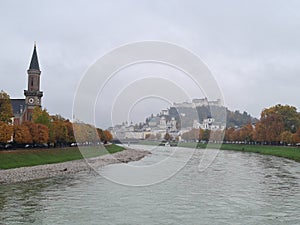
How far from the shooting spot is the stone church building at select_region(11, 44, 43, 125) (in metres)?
71.2

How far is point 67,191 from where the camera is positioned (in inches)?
1011

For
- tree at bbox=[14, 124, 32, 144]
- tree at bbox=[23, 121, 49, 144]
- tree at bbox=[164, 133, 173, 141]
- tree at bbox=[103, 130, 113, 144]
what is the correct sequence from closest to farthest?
1. tree at bbox=[14, 124, 32, 144]
2. tree at bbox=[23, 121, 49, 144]
3. tree at bbox=[103, 130, 113, 144]
4. tree at bbox=[164, 133, 173, 141]

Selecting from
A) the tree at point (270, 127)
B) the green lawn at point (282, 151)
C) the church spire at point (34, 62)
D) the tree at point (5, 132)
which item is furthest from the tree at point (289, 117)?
the tree at point (5, 132)

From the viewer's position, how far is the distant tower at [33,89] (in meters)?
72.2

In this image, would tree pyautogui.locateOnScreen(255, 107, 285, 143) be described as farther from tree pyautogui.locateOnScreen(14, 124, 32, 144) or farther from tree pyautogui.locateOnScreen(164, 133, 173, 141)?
tree pyautogui.locateOnScreen(14, 124, 32, 144)

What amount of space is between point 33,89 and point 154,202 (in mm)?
56932

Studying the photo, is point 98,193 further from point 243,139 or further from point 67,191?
point 243,139

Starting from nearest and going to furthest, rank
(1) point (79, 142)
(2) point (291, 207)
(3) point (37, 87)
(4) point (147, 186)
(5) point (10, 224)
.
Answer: (5) point (10, 224) < (2) point (291, 207) < (4) point (147, 186) < (1) point (79, 142) < (3) point (37, 87)

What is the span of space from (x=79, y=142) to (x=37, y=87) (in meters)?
18.2

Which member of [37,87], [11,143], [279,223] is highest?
[37,87]

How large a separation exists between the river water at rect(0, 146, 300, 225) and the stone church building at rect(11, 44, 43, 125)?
1665 inches

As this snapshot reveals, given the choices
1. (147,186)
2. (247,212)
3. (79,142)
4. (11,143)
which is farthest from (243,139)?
(247,212)

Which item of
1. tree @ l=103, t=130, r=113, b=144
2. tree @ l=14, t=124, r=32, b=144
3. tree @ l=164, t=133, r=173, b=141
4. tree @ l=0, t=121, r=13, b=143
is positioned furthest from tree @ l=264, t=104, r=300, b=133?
tree @ l=0, t=121, r=13, b=143

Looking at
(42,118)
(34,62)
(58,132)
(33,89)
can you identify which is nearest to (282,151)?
(58,132)
